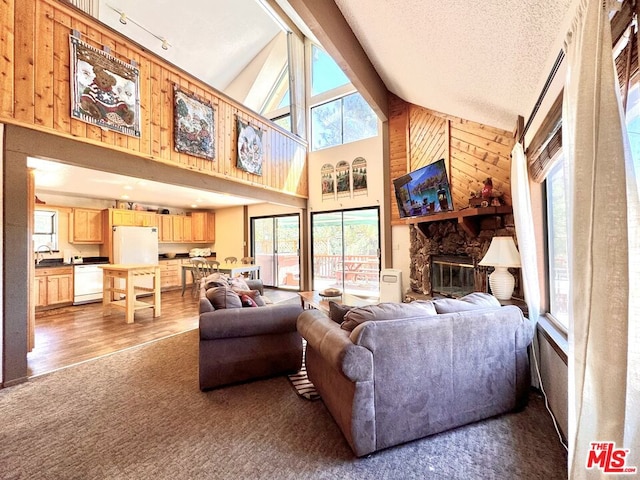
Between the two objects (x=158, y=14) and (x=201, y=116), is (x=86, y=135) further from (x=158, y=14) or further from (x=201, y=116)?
(x=158, y=14)

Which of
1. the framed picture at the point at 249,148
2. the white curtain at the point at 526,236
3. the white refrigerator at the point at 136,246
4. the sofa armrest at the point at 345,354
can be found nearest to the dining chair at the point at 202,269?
the white refrigerator at the point at 136,246

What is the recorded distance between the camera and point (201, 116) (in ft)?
13.7

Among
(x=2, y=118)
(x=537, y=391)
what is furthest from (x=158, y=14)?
(x=537, y=391)

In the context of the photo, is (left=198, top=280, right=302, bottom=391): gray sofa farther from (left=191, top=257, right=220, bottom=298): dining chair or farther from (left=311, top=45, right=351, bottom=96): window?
(left=311, top=45, right=351, bottom=96): window

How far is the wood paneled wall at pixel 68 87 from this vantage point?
2.49 metres

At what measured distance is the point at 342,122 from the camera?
21.9 ft

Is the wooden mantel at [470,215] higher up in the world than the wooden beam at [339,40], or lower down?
lower down

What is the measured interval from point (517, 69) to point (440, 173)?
1.68m

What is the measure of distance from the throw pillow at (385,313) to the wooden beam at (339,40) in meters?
2.74

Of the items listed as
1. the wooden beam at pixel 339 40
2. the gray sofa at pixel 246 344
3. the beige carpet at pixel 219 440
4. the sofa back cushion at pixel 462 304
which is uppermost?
the wooden beam at pixel 339 40

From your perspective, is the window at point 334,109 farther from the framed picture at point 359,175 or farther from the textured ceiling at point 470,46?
the textured ceiling at point 470,46

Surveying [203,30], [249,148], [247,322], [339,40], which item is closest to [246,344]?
[247,322]

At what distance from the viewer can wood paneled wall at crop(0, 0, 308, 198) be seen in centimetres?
249

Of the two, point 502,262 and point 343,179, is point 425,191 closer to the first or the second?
point 502,262
